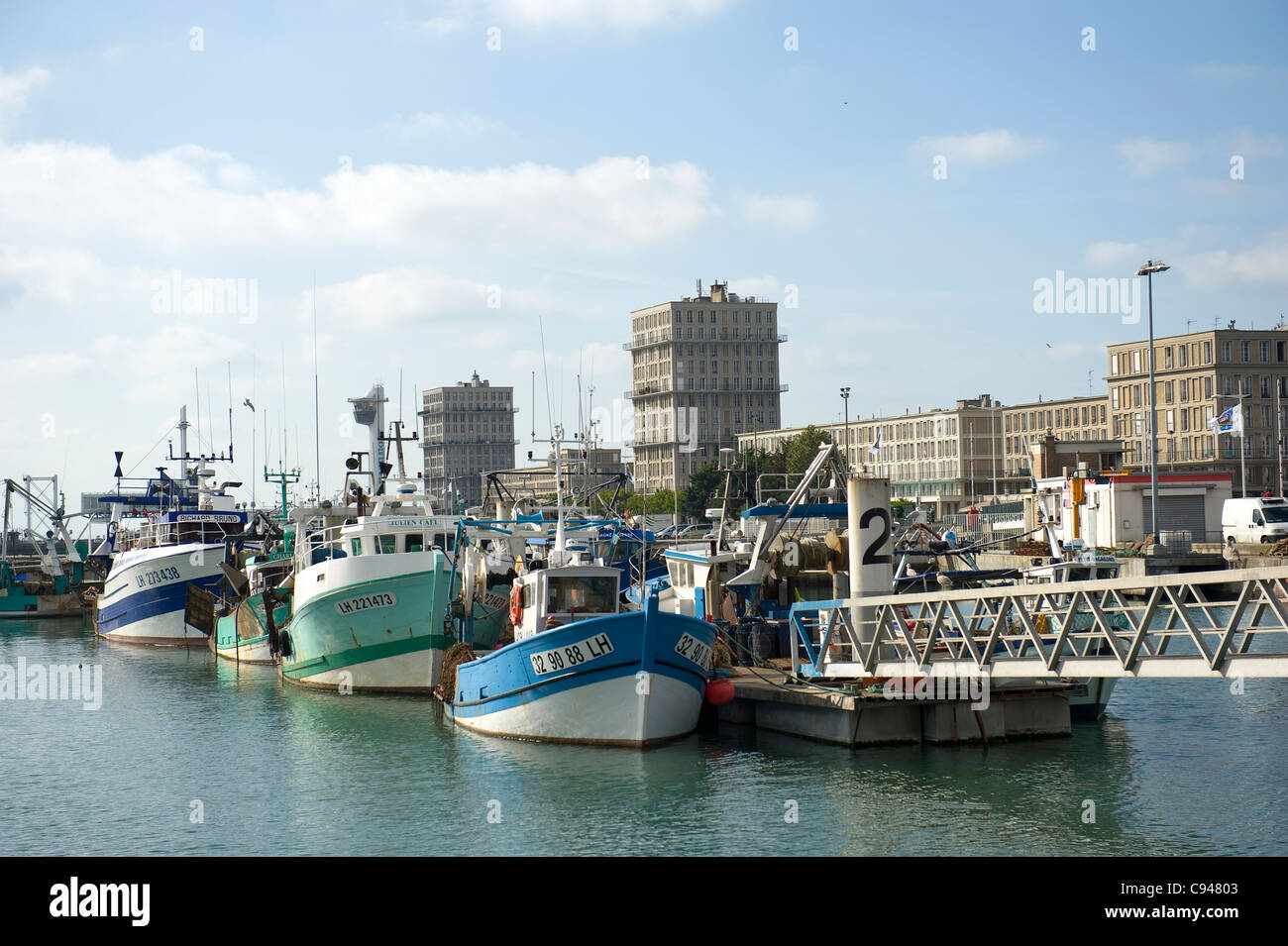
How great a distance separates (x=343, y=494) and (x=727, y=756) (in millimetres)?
24865

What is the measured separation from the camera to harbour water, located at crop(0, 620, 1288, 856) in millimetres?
21953

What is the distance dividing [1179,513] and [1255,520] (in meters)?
10.5

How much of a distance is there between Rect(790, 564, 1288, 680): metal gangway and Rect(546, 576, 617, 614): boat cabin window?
442 cm

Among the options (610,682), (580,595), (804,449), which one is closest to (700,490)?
(804,449)

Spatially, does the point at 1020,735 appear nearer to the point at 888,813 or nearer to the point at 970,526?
the point at 888,813

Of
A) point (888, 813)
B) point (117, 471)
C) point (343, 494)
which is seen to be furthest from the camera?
point (117, 471)

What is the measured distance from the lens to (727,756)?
92.7 ft

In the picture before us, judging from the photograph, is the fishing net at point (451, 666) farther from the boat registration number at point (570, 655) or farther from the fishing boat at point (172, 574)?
the fishing boat at point (172, 574)

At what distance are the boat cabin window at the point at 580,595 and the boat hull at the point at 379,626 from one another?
27.4ft

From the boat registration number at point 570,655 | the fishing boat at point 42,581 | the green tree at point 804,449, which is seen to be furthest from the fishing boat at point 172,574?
the green tree at point 804,449

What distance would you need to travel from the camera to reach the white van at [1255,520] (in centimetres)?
7388
